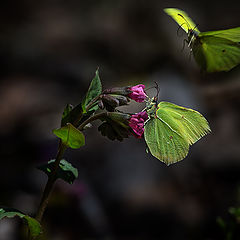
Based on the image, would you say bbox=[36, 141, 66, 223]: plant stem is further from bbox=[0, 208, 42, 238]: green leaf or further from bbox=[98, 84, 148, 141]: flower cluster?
bbox=[98, 84, 148, 141]: flower cluster

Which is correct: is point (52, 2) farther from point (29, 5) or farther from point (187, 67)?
point (187, 67)

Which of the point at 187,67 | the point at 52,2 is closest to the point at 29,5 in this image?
the point at 52,2


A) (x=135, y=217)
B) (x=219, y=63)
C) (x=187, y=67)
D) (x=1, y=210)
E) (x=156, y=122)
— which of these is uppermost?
(x=219, y=63)

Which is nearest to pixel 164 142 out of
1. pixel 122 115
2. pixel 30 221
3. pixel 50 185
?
pixel 122 115

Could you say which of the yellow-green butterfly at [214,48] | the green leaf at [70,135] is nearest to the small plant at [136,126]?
the green leaf at [70,135]

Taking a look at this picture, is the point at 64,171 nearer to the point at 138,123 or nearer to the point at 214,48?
the point at 138,123

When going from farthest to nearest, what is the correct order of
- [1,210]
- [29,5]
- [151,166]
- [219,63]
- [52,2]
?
1. [52,2]
2. [29,5]
3. [151,166]
4. [219,63]
5. [1,210]

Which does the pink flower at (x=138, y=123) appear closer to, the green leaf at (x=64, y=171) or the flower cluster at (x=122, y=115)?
the flower cluster at (x=122, y=115)
